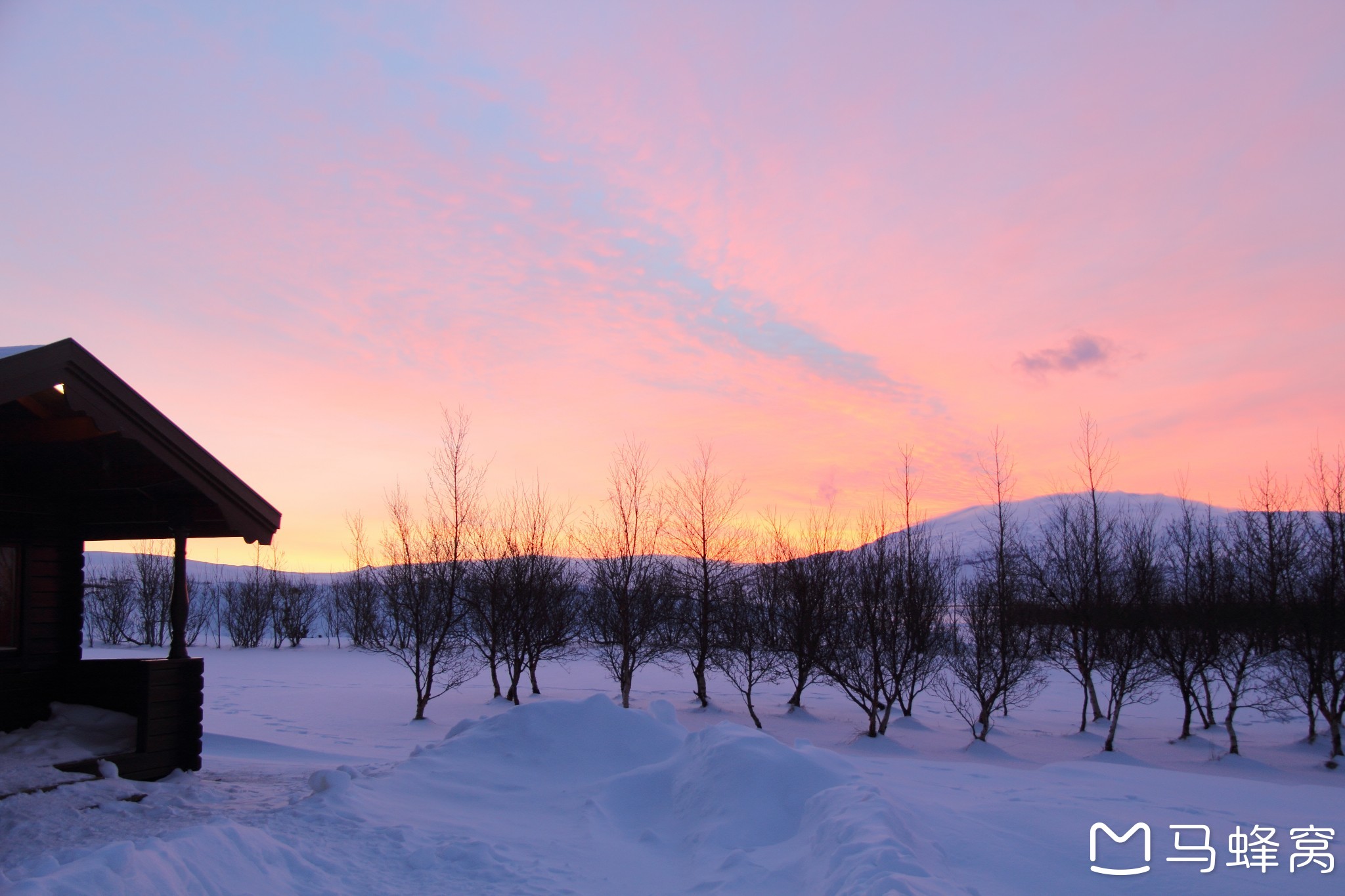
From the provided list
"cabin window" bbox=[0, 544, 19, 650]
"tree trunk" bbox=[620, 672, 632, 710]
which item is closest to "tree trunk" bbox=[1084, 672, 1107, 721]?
"tree trunk" bbox=[620, 672, 632, 710]

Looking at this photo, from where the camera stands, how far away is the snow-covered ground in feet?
16.6

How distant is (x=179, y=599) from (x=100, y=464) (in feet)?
5.52

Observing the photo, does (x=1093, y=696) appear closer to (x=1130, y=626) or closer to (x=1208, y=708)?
(x=1208, y=708)

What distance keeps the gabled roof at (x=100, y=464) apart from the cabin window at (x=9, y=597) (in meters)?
0.35

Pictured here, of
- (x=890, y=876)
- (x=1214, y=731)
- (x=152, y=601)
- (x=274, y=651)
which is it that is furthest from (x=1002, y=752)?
(x=152, y=601)

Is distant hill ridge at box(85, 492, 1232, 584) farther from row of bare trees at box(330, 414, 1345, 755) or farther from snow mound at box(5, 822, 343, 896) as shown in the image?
snow mound at box(5, 822, 343, 896)

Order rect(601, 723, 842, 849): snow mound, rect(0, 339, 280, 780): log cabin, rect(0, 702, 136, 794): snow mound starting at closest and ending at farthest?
1. rect(601, 723, 842, 849): snow mound
2. rect(0, 702, 136, 794): snow mound
3. rect(0, 339, 280, 780): log cabin

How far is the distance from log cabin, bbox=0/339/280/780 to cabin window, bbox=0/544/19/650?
0.01 meters

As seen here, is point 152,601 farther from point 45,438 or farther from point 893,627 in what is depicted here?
point 45,438

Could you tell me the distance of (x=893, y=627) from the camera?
22.0m

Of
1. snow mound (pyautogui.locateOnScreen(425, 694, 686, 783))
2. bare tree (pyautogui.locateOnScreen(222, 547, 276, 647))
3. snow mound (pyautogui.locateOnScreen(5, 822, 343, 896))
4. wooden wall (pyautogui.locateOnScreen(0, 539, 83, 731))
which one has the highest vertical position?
wooden wall (pyautogui.locateOnScreen(0, 539, 83, 731))

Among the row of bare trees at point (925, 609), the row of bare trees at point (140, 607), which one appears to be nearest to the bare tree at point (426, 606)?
the row of bare trees at point (925, 609)

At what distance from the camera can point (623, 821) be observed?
7266 millimetres

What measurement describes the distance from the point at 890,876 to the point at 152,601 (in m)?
56.1
